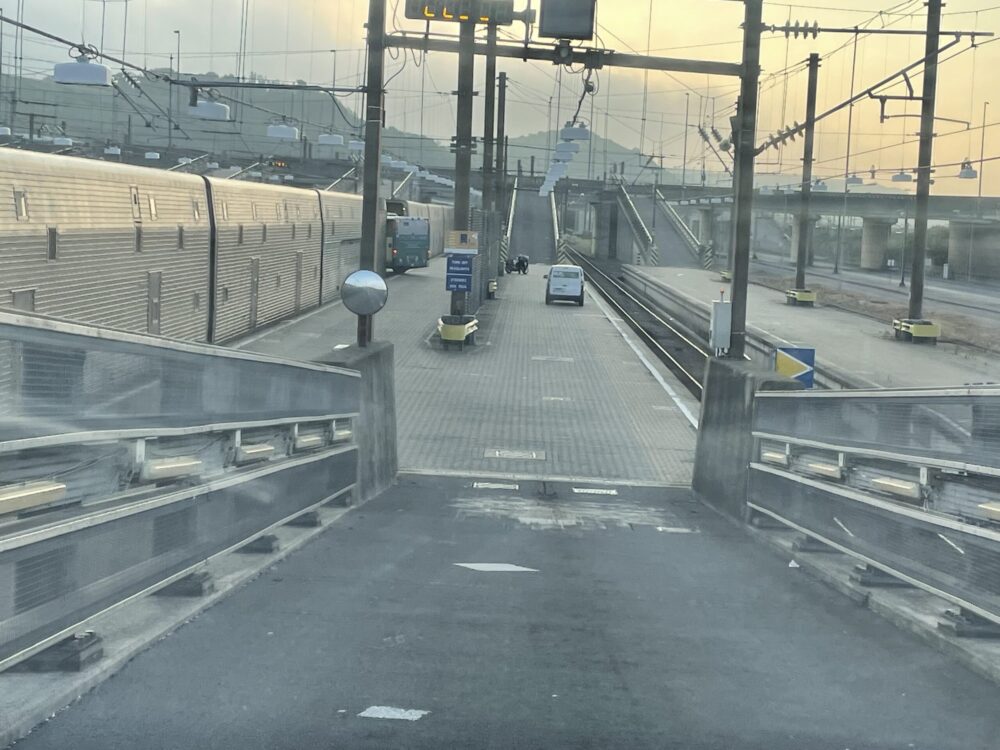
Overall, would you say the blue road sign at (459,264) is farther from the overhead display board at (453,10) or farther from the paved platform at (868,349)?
the overhead display board at (453,10)

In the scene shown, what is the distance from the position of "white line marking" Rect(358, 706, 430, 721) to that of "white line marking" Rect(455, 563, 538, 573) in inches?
153

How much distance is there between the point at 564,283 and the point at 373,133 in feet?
109

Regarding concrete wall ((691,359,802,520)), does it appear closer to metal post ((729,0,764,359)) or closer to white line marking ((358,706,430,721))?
metal post ((729,0,764,359))

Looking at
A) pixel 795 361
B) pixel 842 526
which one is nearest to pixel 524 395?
pixel 795 361

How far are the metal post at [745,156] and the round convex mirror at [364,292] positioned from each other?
16.7 feet

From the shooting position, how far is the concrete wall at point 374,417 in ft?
45.3

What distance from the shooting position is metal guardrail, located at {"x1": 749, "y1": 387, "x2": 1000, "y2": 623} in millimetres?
6613

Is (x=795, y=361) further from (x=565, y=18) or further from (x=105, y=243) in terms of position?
(x=105, y=243)

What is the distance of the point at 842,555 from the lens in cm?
974

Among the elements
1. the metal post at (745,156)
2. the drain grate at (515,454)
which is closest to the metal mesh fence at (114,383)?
the metal post at (745,156)

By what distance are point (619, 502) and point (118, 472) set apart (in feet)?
34.2

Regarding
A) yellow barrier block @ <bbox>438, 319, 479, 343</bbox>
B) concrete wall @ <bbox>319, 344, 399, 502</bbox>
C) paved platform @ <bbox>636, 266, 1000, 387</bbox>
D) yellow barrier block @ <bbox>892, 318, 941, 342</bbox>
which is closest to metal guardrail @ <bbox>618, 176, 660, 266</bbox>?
paved platform @ <bbox>636, 266, 1000, 387</bbox>

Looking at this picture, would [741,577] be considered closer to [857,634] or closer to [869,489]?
[869,489]

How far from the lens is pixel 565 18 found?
19656mm
